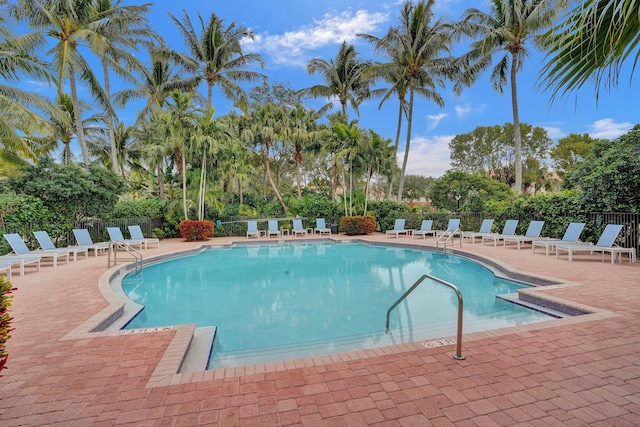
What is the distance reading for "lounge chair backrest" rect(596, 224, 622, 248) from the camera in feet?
27.7

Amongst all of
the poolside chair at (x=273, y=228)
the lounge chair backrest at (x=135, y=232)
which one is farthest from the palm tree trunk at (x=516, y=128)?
the lounge chair backrest at (x=135, y=232)

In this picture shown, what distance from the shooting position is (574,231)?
31.7ft

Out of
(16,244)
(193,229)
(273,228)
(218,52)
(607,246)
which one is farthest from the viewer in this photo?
(218,52)

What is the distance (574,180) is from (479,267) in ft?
21.7

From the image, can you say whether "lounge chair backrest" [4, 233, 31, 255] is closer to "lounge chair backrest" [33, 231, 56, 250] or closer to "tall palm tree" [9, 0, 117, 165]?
"lounge chair backrest" [33, 231, 56, 250]

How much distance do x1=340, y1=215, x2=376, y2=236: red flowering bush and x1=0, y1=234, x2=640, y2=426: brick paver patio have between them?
535 inches

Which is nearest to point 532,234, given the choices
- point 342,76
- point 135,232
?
point 135,232

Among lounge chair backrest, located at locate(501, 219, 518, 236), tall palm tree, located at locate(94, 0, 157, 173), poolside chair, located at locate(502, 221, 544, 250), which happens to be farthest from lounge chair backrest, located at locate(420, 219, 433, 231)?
tall palm tree, located at locate(94, 0, 157, 173)

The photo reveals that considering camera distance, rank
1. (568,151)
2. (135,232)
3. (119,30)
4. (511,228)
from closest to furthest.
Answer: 1. (511,228)
2. (135,232)
3. (119,30)
4. (568,151)

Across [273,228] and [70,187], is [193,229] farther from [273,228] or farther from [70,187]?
[70,187]

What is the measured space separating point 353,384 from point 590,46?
2891 mm

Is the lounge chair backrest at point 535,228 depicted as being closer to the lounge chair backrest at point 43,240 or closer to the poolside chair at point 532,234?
the poolside chair at point 532,234

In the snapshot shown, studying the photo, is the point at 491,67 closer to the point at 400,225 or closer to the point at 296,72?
the point at 400,225

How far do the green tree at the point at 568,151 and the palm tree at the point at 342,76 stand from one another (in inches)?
817
